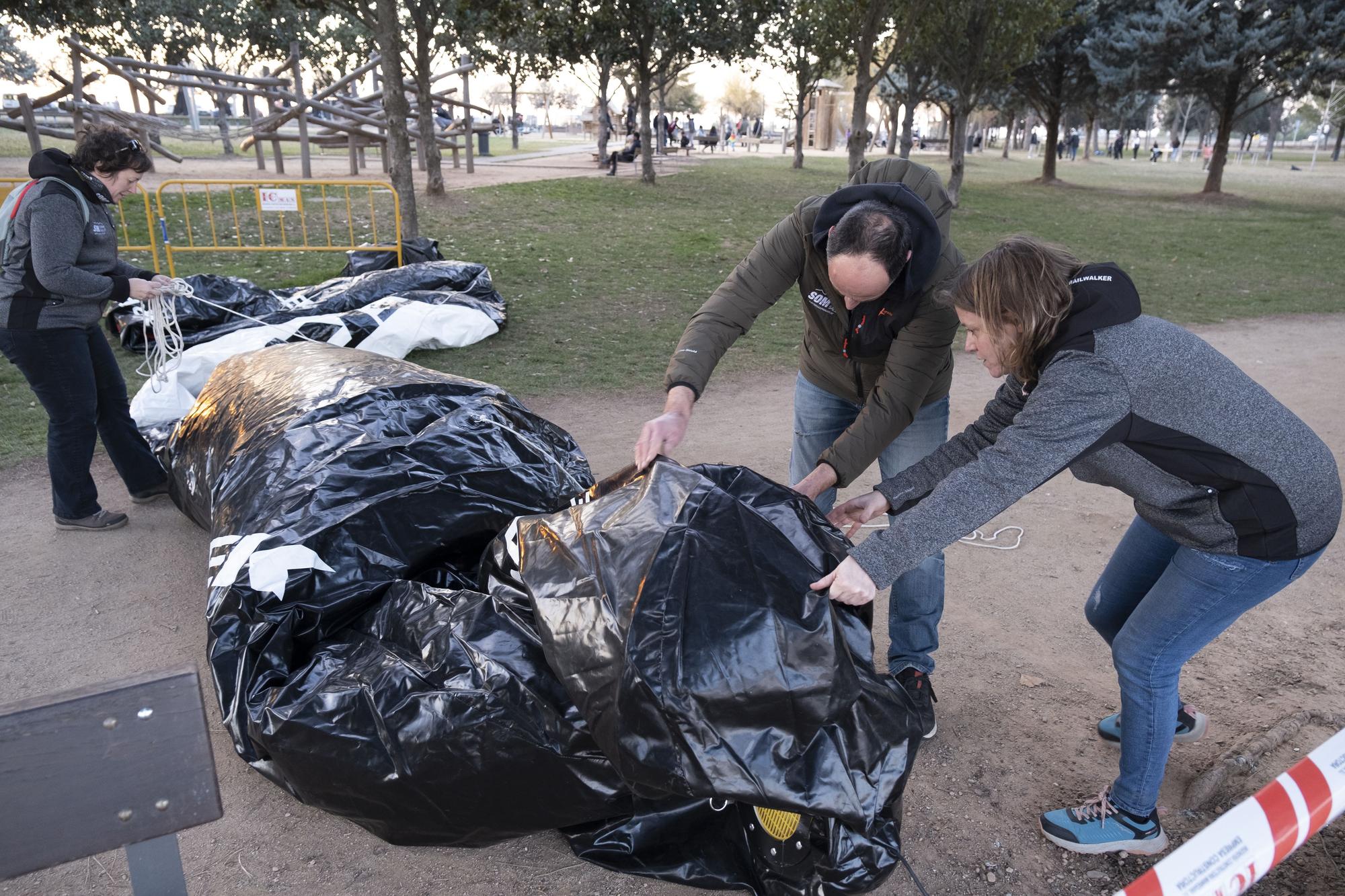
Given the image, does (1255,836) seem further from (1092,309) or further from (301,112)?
(301,112)

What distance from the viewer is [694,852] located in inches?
83.8

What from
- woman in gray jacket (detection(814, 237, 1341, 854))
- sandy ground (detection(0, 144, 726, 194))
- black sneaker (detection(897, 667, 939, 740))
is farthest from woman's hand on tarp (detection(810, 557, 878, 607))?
sandy ground (detection(0, 144, 726, 194))

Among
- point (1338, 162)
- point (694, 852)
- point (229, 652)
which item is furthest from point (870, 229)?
point (1338, 162)

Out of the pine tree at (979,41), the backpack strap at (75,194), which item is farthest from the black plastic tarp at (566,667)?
the pine tree at (979,41)

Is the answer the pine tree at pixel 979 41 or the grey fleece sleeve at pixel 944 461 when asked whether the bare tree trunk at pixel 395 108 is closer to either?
the grey fleece sleeve at pixel 944 461

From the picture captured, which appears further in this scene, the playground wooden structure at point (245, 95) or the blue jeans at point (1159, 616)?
the playground wooden structure at point (245, 95)

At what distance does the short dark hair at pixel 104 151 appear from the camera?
3529mm

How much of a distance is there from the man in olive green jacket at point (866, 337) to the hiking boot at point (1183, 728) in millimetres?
532

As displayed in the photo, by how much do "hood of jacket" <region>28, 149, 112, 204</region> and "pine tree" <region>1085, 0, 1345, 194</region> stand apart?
815 inches

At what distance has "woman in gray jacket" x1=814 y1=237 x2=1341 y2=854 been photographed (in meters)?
1.78

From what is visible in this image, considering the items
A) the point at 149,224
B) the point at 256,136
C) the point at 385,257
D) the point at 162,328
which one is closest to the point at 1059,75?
the point at 256,136

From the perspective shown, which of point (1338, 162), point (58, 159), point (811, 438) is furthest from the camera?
point (1338, 162)

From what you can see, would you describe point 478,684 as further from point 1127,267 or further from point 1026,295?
point 1127,267

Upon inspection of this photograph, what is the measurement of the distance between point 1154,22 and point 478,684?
21761 mm
